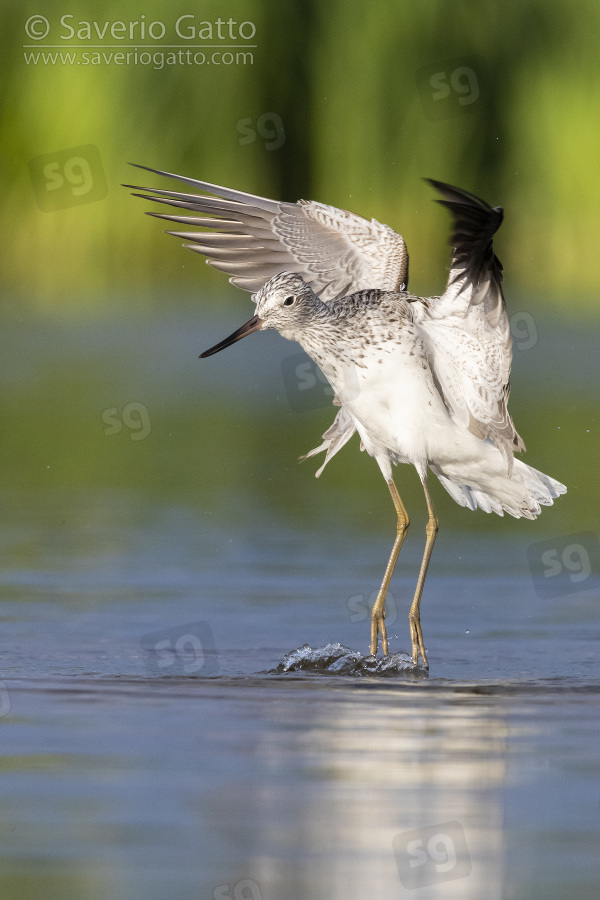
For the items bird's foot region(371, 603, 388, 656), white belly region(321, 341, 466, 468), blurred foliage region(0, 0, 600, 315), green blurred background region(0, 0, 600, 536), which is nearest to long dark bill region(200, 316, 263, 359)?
white belly region(321, 341, 466, 468)

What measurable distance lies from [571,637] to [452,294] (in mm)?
1909

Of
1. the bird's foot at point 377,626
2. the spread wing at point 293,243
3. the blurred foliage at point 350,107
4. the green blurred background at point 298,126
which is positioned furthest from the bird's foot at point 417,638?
the blurred foliage at point 350,107

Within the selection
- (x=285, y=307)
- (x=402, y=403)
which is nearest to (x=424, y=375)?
(x=402, y=403)

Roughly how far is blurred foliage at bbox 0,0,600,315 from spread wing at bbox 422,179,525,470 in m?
15.0

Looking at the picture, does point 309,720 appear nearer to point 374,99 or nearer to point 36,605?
point 36,605

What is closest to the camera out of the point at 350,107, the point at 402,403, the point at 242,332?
the point at 402,403

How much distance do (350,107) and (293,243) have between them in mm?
14269

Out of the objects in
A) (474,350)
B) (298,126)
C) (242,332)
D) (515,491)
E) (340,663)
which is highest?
(298,126)

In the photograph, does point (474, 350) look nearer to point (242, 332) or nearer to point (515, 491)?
point (515, 491)

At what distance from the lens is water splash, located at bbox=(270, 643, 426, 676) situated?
915 cm

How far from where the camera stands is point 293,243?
11.6m

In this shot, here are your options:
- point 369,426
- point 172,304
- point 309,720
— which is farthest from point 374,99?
point 309,720

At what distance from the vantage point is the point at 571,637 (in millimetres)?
9930

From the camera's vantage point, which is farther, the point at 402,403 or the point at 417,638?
the point at 402,403
